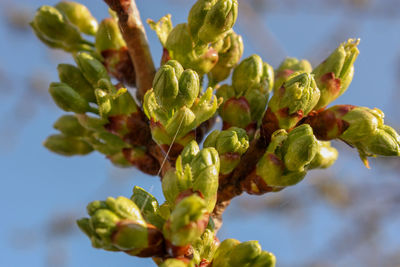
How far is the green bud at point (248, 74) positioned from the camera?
1.78 meters

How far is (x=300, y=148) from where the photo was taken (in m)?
1.41

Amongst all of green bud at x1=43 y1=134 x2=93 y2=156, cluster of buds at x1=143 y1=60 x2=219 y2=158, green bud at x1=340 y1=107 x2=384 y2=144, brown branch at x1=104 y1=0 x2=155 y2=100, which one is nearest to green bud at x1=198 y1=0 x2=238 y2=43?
cluster of buds at x1=143 y1=60 x2=219 y2=158

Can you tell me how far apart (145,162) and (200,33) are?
621 mm

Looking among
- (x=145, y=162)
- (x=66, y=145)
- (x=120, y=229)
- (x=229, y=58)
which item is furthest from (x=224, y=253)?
(x=66, y=145)

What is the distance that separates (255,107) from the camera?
1757mm

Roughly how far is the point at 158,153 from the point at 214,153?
0.54 meters

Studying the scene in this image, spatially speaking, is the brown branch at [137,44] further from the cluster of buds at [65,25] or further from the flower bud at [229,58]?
the cluster of buds at [65,25]

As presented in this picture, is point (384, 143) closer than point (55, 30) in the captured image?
Yes

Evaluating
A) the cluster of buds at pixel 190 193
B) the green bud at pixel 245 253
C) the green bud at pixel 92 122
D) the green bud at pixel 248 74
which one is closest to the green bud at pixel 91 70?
the green bud at pixel 92 122

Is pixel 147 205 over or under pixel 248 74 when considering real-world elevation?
under

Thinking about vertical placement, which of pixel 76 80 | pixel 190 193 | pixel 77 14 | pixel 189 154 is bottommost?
pixel 190 193

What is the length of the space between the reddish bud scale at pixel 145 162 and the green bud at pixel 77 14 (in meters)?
0.72

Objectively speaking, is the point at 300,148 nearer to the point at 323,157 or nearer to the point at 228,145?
the point at 228,145

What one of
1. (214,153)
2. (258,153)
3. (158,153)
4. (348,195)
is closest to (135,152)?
(158,153)
